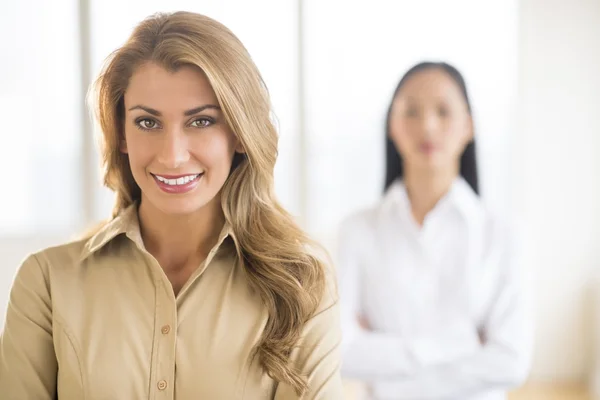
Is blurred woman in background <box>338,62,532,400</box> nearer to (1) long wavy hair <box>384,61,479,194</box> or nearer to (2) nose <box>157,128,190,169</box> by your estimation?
(1) long wavy hair <box>384,61,479,194</box>

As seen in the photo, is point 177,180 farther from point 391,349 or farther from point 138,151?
point 391,349

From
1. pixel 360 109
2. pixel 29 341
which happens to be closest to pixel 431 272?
pixel 29 341

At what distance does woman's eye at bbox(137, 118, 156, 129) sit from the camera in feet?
4.75

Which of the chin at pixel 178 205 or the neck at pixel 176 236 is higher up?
the chin at pixel 178 205

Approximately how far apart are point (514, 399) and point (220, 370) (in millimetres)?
3160

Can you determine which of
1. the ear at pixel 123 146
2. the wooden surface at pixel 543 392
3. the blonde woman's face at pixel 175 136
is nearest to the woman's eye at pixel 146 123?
the blonde woman's face at pixel 175 136

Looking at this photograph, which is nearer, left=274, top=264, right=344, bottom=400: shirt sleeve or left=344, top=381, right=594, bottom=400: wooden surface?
left=274, top=264, right=344, bottom=400: shirt sleeve

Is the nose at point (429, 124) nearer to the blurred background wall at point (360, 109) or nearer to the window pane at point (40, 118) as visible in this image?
the blurred background wall at point (360, 109)

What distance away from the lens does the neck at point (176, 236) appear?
5.08 feet

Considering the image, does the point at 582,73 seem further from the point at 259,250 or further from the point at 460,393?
the point at 259,250

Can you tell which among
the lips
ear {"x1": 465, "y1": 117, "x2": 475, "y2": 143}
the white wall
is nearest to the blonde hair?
the lips

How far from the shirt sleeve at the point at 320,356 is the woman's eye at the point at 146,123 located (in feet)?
1.55

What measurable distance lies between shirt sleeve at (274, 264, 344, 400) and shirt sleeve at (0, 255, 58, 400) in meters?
0.44

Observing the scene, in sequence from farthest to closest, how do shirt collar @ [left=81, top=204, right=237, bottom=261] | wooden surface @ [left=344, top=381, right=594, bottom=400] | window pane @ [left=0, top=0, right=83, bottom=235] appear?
window pane @ [left=0, top=0, right=83, bottom=235], wooden surface @ [left=344, top=381, right=594, bottom=400], shirt collar @ [left=81, top=204, right=237, bottom=261]
